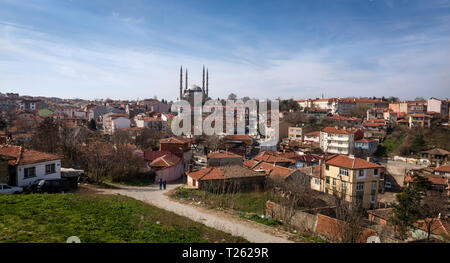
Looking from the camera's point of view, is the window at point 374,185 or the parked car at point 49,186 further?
the window at point 374,185

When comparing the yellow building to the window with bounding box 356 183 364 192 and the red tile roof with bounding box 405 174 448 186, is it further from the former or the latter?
the red tile roof with bounding box 405 174 448 186

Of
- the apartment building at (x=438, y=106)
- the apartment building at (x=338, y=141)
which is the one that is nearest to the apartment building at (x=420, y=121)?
the apartment building at (x=438, y=106)

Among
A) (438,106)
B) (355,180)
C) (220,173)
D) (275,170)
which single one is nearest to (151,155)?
(220,173)

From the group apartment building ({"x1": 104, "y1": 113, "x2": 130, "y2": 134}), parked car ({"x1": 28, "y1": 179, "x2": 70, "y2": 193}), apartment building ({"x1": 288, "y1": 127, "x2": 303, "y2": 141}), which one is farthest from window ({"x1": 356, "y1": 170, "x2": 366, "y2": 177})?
apartment building ({"x1": 104, "y1": 113, "x2": 130, "y2": 134})

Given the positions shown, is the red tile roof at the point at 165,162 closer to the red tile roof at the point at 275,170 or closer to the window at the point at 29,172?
the red tile roof at the point at 275,170

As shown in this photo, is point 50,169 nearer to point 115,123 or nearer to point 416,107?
point 115,123
